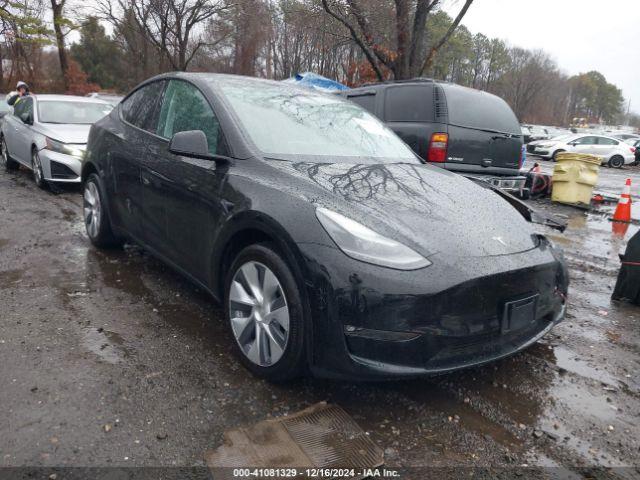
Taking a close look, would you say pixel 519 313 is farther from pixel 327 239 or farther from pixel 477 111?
pixel 477 111

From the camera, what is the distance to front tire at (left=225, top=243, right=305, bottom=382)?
252 centimetres

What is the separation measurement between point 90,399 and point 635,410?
9.53 ft

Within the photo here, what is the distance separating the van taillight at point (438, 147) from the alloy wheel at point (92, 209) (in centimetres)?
410

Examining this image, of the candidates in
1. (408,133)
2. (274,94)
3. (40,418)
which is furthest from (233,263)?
(408,133)

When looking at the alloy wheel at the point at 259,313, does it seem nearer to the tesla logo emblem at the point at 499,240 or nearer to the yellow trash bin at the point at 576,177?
the tesla logo emblem at the point at 499,240

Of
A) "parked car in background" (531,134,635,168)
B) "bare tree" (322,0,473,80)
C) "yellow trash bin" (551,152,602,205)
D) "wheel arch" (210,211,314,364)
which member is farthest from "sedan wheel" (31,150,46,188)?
"parked car in background" (531,134,635,168)

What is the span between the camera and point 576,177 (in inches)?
391

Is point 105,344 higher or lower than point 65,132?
lower

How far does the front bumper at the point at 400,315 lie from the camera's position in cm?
229

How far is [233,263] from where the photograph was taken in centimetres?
291

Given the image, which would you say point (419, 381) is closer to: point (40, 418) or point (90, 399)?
point (90, 399)

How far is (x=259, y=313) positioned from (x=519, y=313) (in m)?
1.37

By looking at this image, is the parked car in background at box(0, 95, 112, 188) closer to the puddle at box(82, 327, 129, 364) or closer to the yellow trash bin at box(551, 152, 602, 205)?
the puddle at box(82, 327, 129, 364)

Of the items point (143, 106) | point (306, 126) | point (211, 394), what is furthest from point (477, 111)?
point (211, 394)
